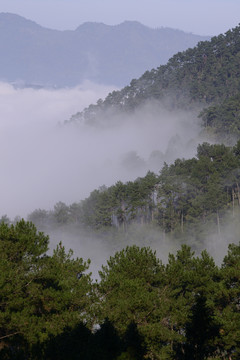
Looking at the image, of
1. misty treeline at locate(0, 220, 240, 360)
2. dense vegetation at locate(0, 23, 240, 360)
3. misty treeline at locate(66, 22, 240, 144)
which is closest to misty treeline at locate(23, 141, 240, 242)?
dense vegetation at locate(0, 23, 240, 360)

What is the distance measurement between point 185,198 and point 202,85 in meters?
80.1

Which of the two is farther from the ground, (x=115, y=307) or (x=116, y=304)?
(x=116, y=304)

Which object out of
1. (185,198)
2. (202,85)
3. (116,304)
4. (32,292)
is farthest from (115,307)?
(202,85)

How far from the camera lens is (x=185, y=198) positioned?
6912 centimetres

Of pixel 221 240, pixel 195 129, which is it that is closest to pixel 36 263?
pixel 221 240

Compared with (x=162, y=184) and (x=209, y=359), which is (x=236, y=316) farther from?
(x=162, y=184)

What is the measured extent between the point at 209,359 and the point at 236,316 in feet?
8.99

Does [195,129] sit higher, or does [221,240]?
[195,129]

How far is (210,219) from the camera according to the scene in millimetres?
65125

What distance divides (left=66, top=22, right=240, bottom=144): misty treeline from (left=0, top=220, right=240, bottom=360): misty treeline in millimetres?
79809

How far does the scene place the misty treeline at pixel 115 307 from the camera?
2089cm

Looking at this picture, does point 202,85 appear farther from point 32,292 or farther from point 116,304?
point 32,292

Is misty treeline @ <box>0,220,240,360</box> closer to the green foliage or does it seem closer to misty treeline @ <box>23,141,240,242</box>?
the green foliage

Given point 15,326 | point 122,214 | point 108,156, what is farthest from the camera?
point 108,156
